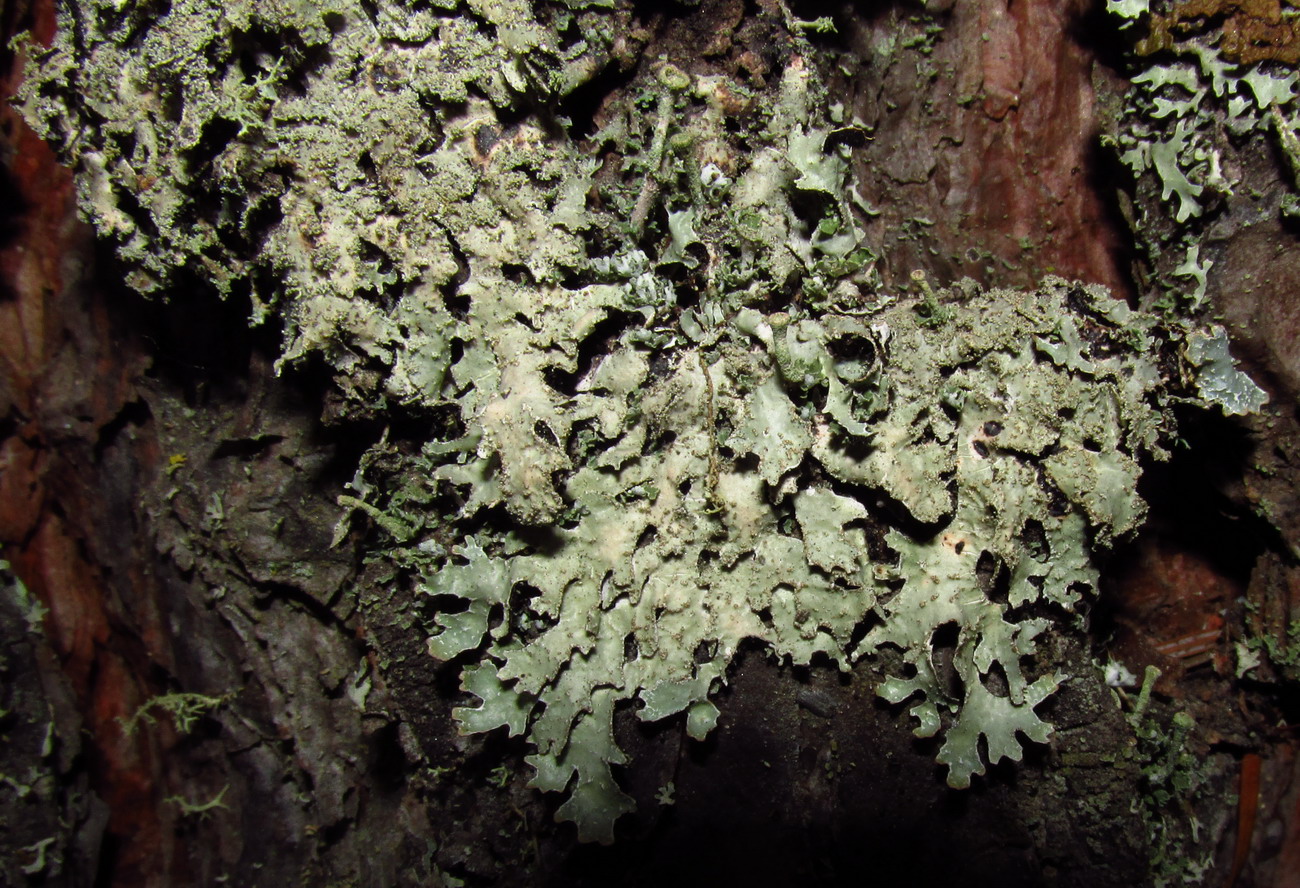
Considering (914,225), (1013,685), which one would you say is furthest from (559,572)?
(914,225)

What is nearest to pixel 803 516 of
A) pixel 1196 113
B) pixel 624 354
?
pixel 624 354

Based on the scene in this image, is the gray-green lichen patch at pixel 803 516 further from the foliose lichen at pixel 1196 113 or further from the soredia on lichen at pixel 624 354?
the foliose lichen at pixel 1196 113

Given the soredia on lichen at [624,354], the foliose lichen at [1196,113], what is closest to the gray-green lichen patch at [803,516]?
the soredia on lichen at [624,354]

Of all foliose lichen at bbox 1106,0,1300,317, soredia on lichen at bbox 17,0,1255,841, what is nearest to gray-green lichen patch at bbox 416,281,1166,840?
soredia on lichen at bbox 17,0,1255,841

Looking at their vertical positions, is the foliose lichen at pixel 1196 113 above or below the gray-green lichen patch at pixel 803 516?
above

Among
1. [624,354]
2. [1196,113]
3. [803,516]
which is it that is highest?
[1196,113]

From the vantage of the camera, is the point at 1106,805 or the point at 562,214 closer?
the point at 562,214

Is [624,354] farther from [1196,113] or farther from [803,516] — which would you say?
[1196,113]

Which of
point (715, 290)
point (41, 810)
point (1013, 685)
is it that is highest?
point (715, 290)

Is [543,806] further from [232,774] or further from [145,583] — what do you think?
[145,583]
